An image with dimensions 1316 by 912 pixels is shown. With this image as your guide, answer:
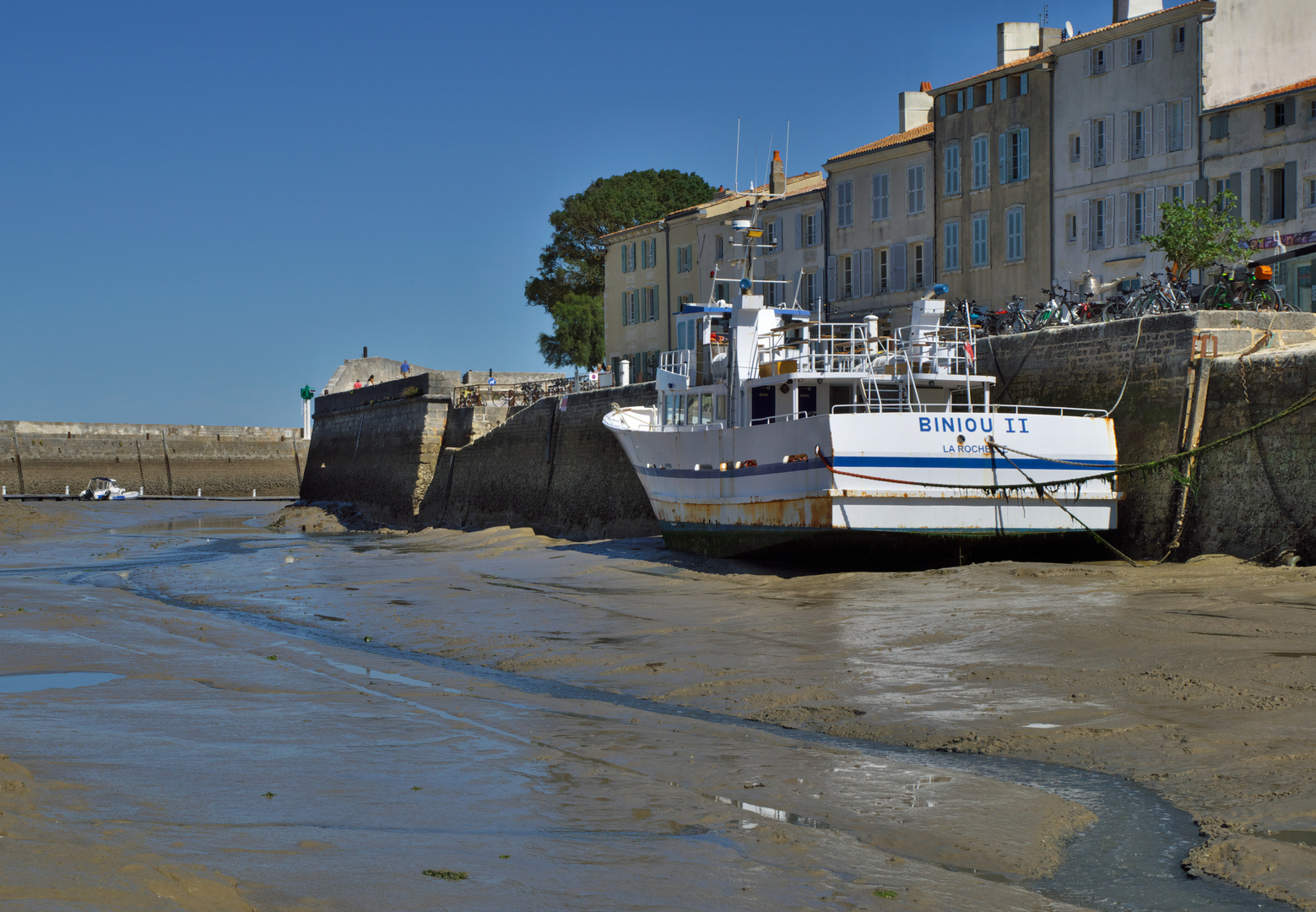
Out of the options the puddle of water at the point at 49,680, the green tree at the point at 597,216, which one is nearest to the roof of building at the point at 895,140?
the green tree at the point at 597,216

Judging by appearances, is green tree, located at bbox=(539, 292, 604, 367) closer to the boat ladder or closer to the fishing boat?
the fishing boat

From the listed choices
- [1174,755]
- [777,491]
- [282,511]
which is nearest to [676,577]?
[777,491]

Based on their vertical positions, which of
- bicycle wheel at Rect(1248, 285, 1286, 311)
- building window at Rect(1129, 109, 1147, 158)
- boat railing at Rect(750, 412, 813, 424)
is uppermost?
building window at Rect(1129, 109, 1147, 158)

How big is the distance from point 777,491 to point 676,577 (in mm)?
1948

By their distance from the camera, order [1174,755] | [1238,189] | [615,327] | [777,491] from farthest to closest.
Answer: [615,327] < [1238,189] < [777,491] < [1174,755]

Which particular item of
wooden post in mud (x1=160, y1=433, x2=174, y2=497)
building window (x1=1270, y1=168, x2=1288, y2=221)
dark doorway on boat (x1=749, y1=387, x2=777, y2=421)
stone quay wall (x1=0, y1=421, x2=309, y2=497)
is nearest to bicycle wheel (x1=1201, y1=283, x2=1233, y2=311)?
dark doorway on boat (x1=749, y1=387, x2=777, y2=421)

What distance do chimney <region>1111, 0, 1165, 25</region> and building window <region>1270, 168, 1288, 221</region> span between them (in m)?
6.85

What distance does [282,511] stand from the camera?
144 ft

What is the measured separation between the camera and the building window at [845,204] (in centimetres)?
3978

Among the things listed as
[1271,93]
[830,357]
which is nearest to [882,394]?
[830,357]

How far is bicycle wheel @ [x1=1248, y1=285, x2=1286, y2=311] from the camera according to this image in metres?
17.4

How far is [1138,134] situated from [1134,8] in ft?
13.8

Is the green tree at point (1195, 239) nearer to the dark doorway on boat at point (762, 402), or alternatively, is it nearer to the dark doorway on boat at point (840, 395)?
the dark doorway on boat at point (840, 395)

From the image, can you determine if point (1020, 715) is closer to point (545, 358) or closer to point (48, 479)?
point (545, 358)
